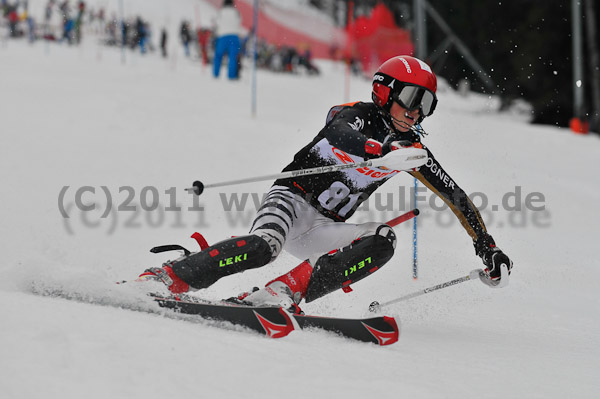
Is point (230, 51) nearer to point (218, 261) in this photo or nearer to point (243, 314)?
point (218, 261)

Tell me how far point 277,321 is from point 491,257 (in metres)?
1.41

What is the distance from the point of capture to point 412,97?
12.1ft

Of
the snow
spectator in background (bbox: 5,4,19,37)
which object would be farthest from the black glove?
spectator in background (bbox: 5,4,19,37)

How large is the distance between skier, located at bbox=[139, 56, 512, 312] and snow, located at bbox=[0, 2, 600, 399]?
1.37 feet

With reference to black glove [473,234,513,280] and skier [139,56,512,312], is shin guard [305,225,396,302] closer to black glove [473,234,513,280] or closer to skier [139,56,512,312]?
skier [139,56,512,312]

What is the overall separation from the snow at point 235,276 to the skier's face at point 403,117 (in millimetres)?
1202

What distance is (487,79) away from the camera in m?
23.9

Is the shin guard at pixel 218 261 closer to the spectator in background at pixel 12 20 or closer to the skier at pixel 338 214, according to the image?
the skier at pixel 338 214

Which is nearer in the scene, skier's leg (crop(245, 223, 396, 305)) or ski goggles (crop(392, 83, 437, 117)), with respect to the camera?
skier's leg (crop(245, 223, 396, 305))

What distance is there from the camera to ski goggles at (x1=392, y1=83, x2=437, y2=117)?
3684 millimetres

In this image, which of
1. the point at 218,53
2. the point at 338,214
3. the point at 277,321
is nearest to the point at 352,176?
the point at 338,214

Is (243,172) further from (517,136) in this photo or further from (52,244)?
(517,136)

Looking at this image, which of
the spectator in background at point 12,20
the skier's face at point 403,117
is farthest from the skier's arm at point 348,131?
the spectator in background at point 12,20

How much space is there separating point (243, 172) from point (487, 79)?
59.0 feet
